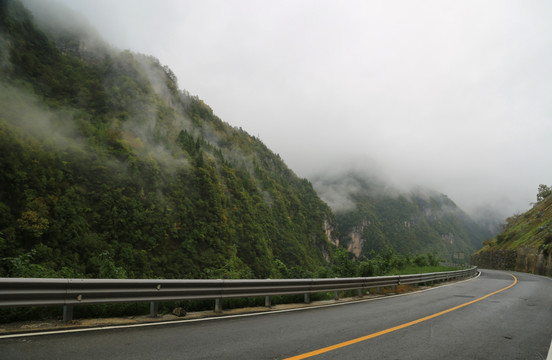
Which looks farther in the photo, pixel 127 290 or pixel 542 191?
pixel 542 191

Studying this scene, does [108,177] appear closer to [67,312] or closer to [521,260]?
[521,260]

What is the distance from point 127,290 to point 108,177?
336ft

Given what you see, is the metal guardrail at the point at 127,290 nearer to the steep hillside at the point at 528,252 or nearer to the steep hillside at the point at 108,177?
the steep hillside at the point at 108,177

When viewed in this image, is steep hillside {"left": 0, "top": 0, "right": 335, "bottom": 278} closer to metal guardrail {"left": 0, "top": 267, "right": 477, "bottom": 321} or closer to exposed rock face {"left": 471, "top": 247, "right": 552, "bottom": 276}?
metal guardrail {"left": 0, "top": 267, "right": 477, "bottom": 321}

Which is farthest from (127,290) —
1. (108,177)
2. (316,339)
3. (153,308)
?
(108,177)

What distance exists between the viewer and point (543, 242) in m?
42.6

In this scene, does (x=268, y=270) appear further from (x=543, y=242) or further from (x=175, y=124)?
(x=175, y=124)

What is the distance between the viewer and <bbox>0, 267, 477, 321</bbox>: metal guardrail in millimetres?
4767

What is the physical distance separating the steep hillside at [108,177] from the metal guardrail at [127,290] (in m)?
14.6

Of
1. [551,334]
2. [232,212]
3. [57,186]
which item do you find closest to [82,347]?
[551,334]

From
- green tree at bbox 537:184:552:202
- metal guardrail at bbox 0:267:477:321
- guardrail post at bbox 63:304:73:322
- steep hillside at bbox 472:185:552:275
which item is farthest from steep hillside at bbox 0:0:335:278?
green tree at bbox 537:184:552:202

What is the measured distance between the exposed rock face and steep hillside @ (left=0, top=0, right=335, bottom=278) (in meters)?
35.9


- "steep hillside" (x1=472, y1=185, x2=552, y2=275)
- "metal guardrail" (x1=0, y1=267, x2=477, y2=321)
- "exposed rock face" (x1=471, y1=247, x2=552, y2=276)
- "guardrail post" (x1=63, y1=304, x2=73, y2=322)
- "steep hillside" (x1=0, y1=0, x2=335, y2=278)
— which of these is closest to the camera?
"metal guardrail" (x1=0, y1=267, x2=477, y2=321)

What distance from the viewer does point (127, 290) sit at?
19.3ft
